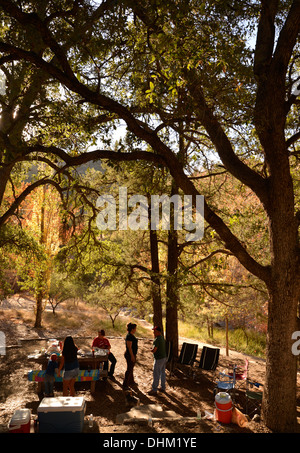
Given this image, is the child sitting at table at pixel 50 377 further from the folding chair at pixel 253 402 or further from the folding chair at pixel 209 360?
the folding chair at pixel 253 402

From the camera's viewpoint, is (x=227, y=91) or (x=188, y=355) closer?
(x=227, y=91)

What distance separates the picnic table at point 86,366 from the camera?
7542mm

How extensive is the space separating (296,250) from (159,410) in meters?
4.09

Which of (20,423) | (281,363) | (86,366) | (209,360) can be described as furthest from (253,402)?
(20,423)

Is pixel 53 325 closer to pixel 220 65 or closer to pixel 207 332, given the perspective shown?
pixel 207 332

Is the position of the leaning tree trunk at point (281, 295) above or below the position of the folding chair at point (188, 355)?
above

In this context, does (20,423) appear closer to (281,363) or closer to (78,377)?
(78,377)

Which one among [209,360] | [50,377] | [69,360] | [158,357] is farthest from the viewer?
[209,360]

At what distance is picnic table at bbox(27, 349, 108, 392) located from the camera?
7.54m

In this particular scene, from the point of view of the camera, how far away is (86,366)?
8.96 m

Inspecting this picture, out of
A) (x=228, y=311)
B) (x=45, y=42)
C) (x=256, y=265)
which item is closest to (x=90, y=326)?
(x=228, y=311)

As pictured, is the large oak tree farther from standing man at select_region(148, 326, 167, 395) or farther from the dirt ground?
standing man at select_region(148, 326, 167, 395)

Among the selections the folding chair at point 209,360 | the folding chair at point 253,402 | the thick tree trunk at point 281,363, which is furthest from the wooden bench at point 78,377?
the thick tree trunk at point 281,363

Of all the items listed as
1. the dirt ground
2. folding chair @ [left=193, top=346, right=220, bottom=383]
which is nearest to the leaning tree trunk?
the dirt ground
